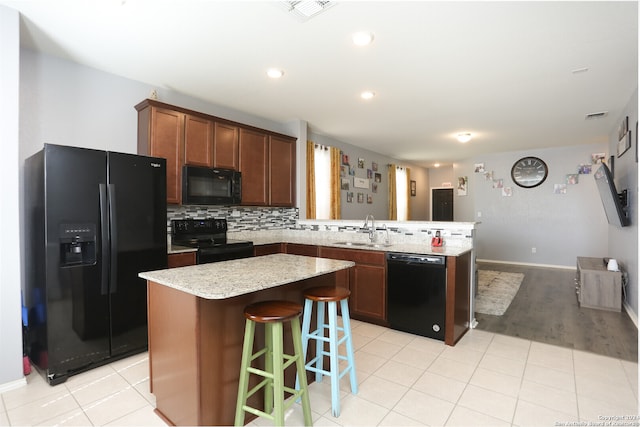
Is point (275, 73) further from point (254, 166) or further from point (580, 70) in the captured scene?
point (580, 70)

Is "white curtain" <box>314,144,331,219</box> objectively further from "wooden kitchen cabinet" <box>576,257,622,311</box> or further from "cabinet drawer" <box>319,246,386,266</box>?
"wooden kitchen cabinet" <box>576,257,622,311</box>

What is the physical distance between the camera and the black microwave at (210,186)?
3.45m

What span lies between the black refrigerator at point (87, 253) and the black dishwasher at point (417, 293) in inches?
85.4

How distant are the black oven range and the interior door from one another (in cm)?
765

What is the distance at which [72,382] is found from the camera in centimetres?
233

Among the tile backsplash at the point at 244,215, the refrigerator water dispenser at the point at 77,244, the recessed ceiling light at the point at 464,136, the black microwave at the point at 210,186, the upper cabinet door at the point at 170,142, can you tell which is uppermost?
the recessed ceiling light at the point at 464,136

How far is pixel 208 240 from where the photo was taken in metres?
3.72

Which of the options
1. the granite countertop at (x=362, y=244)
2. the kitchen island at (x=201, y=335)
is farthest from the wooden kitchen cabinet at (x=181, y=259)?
the kitchen island at (x=201, y=335)

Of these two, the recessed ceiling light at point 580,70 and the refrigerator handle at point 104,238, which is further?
the recessed ceiling light at point 580,70

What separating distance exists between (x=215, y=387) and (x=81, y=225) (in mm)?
1648

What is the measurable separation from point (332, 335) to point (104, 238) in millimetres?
1909

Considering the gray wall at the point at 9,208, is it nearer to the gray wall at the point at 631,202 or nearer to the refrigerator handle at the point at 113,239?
the refrigerator handle at the point at 113,239

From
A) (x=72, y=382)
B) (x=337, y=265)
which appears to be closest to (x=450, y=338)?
(x=337, y=265)

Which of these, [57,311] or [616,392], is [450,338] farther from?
[57,311]
